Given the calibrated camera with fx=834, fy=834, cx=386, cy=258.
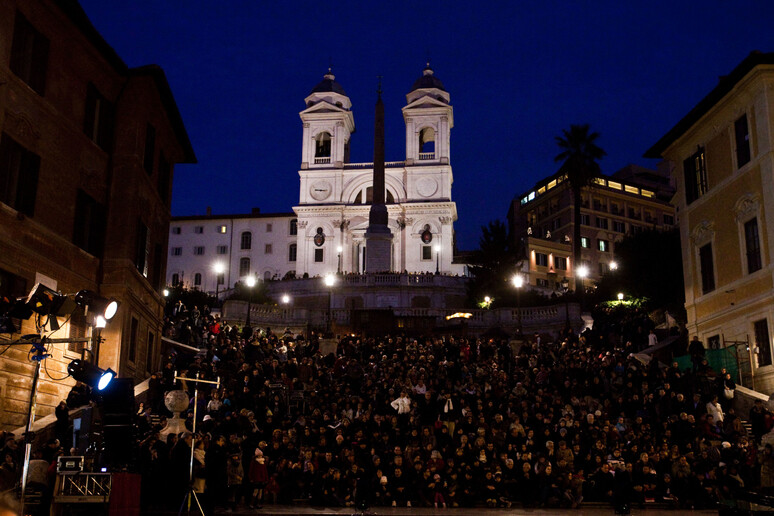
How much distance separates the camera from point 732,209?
28344mm

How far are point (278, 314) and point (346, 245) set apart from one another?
39014 mm

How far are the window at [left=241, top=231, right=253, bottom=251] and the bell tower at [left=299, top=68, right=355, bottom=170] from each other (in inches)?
388

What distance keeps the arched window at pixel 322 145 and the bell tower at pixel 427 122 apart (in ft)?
27.2

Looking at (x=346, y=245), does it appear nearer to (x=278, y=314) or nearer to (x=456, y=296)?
(x=456, y=296)

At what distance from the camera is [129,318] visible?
2480 cm

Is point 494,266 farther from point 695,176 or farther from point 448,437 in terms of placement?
point 448,437

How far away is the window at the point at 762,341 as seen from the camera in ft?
85.3

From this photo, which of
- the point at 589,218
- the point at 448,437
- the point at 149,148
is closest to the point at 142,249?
the point at 149,148

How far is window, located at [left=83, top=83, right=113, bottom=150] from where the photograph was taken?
23828mm

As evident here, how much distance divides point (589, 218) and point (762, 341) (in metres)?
66.9

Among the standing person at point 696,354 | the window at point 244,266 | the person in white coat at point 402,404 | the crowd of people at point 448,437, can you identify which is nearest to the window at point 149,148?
the crowd of people at point 448,437

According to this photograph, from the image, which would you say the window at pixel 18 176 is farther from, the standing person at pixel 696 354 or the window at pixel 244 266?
the window at pixel 244 266

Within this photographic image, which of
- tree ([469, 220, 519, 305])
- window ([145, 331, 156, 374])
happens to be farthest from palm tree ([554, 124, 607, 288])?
window ([145, 331, 156, 374])

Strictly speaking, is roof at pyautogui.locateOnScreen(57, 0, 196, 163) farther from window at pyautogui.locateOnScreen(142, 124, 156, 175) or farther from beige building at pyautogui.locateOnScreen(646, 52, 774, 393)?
beige building at pyautogui.locateOnScreen(646, 52, 774, 393)
